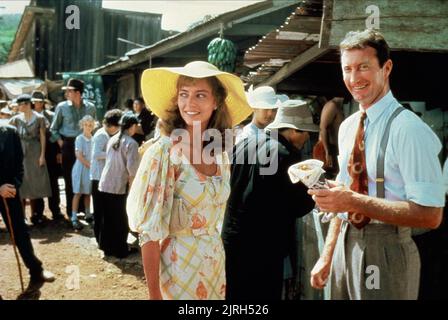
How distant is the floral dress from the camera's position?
222cm

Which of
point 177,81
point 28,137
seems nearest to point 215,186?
point 177,81

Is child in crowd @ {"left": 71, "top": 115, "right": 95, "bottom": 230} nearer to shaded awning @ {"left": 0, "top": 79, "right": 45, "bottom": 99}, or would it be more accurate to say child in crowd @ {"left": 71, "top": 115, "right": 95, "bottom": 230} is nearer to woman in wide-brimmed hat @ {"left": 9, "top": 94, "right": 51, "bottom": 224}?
woman in wide-brimmed hat @ {"left": 9, "top": 94, "right": 51, "bottom": 224}

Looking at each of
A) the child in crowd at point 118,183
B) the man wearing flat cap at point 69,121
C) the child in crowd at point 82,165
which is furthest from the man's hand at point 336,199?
the man wearing flat cap at point 69,121

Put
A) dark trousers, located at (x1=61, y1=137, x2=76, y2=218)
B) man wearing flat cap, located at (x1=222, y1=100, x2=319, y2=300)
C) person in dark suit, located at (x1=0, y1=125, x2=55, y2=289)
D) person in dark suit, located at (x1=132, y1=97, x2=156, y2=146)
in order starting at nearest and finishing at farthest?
man wearing flat cap, located at (x1=222, y1=100, x2=319, y2=300), person in dark suit, located at (x1=0, y1=125, x2=55, y2=289), dark trousers, located at (x1=61, y1=137, x2=76, y2=218), person in dark suit, located at (x1=132, y1=97, x2=156, y2=146)

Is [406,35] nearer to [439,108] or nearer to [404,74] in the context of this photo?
[404,74]

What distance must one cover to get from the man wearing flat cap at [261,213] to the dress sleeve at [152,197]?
151 cm

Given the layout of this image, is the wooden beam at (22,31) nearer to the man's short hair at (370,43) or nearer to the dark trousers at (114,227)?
the dark trousers at (114,227)

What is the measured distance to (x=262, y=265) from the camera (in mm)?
3744

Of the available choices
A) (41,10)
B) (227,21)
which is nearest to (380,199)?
(227,21)

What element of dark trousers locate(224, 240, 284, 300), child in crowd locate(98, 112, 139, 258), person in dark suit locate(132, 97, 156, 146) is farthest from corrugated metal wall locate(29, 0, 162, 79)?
dark trousers locate(224, 240, 284, 300)

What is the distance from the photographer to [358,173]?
2.41 m

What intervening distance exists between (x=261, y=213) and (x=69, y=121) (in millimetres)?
5911

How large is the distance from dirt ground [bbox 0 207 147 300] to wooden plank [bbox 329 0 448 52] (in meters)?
3.93
